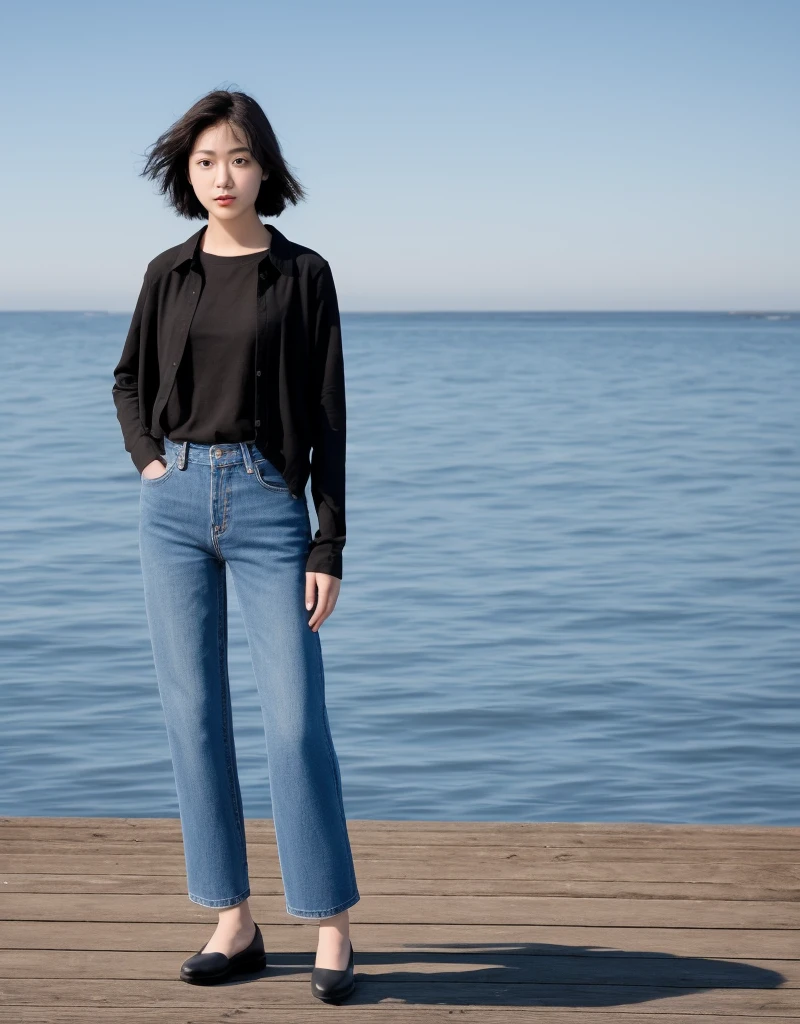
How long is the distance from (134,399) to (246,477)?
368mm

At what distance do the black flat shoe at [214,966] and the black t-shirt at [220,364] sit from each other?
1.17 metres

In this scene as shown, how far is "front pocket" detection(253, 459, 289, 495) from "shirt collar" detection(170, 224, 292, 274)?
0.41 m

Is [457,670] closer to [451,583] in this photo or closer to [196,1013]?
[451,583]

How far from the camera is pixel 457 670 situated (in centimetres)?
905

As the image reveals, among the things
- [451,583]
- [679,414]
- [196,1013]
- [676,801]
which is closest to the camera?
[196,1013]

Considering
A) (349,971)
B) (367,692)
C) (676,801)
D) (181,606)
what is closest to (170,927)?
(349,971)

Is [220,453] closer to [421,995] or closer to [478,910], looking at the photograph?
[421,995]

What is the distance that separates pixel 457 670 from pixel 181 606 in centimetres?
618

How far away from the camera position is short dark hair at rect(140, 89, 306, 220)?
2.97 m

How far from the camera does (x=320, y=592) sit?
9.59ft

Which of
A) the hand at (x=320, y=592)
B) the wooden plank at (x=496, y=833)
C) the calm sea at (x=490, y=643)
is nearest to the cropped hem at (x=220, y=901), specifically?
the hand at (x=320, y=592)

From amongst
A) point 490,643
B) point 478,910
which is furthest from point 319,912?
point 490,643

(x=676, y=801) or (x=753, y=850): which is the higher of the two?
(x=753, y=850)

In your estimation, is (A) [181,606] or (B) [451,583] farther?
(B) [451,583]
